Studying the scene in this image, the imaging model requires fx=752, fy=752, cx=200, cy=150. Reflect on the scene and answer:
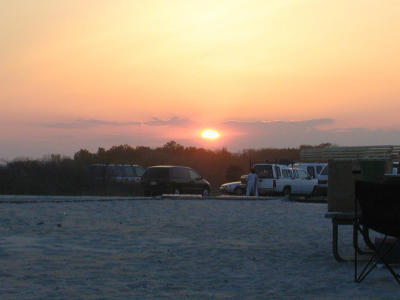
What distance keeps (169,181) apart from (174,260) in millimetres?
25594

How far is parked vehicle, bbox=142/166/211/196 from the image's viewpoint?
3512cm

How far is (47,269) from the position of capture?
8.62 metres

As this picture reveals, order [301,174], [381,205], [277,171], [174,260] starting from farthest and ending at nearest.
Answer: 1. [301,174]
2. [277,171]
3. [174,260]
4. [381,205]

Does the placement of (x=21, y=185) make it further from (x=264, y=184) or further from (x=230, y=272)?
(x=230, y=272)

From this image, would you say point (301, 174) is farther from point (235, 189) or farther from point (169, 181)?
point (169, 181)

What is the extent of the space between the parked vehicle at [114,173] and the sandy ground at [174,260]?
2305 centimetres

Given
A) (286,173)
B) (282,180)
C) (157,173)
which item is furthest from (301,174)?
(157,173)

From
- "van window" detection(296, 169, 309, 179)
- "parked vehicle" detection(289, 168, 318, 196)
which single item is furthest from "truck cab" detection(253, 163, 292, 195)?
"van window" detection(296, 169, 309, 179)

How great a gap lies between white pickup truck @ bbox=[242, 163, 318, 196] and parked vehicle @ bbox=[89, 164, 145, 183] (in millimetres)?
6795

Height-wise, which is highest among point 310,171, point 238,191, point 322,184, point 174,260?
point 310,171

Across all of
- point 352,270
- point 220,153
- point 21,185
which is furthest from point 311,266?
point 220,153

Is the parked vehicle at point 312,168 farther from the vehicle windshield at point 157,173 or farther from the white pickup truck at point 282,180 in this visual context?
the vehicle windshield at point 157,173

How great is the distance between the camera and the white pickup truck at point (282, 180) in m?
36.8

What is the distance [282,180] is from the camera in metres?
37.2
